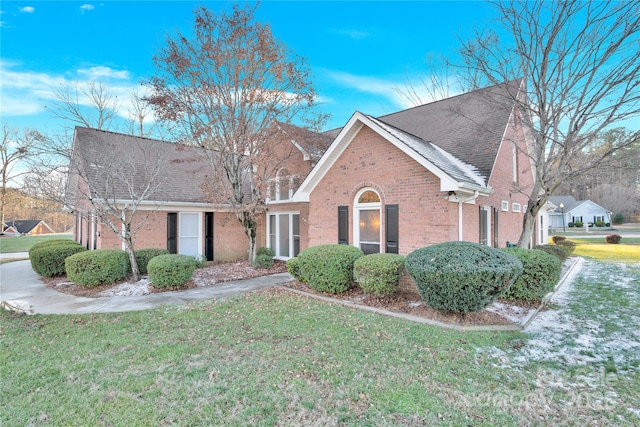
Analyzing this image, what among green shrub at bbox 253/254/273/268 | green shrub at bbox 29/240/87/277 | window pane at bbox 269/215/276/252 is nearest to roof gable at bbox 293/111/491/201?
green shrub at bbox 253/254/273/268

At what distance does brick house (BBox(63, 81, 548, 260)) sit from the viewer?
8375 millimetres

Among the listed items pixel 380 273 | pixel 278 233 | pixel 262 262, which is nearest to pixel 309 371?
pixel 380 273

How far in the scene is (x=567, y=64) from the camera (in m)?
8.39

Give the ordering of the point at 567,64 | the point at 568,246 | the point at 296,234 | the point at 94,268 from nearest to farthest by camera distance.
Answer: the point at 567,64 < the point at 94,268 < the point at 296,234 < the point at 568,246

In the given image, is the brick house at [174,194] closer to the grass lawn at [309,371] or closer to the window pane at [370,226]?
the window pane at [370,226]

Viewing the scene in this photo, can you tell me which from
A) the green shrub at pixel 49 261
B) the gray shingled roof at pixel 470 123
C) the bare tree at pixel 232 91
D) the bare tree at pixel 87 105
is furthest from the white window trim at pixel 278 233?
the green shrub at pixel 49 261

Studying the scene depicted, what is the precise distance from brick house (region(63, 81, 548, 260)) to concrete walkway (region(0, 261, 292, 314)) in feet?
8.14

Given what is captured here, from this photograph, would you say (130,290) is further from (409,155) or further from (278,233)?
(409,155)

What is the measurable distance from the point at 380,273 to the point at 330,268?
1.47m

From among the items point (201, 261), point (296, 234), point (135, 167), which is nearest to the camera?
point (135, 167)

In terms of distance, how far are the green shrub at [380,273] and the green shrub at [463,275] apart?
95 cm

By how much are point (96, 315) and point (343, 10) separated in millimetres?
12058

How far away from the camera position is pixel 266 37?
1110 cm

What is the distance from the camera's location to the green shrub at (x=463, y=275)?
5.59 metres
